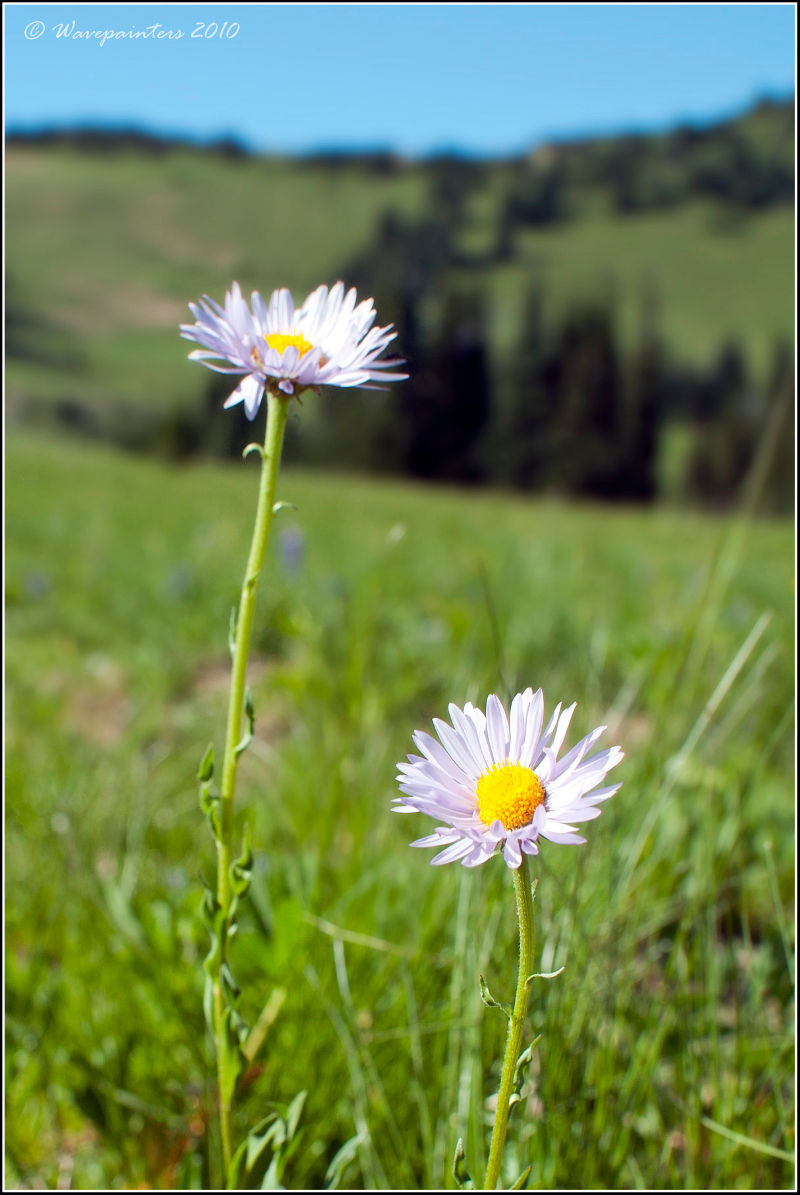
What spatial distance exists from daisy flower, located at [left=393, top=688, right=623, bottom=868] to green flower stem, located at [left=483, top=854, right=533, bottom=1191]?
0.02 metres

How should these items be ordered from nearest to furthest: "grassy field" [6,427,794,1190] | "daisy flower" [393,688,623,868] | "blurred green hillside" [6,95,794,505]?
"daisy flower" [393,688,623,868] < "grassy field" [6,427,794,1190] < "blurred green hillside" [6,95,794,505]

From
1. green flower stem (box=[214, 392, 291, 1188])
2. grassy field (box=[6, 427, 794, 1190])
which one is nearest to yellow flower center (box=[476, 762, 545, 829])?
green flower stem (box=[214, 392, 291, 1188])

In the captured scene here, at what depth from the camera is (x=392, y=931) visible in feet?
3.70

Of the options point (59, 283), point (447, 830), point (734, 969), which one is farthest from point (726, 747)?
point (59, 283)

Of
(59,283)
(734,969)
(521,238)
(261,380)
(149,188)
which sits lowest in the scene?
(734,969)

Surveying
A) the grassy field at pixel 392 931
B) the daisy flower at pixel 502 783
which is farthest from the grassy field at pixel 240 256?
the grassy field at pixel 392 931

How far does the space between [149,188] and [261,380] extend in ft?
19.5

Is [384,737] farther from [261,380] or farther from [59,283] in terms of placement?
[59,283]

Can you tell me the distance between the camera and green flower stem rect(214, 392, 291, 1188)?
1.69 feet

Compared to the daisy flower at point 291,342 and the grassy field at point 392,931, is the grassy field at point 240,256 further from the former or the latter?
the grassy field at point 392,931

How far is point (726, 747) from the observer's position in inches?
64.4

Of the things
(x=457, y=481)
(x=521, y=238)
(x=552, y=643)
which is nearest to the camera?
(x=552, y=643)

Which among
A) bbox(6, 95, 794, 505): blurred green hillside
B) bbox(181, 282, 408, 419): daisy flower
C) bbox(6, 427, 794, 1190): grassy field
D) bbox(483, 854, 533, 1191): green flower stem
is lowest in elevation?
bbox(6, 427, 794, 1190): grassy field

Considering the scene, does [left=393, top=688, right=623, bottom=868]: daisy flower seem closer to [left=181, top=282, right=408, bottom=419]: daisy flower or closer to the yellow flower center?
the yellow flower center
